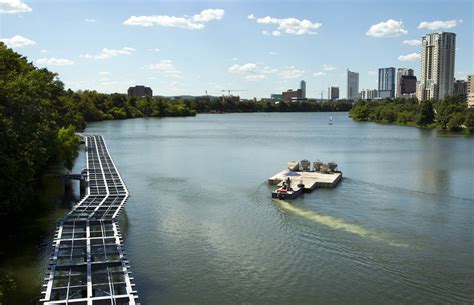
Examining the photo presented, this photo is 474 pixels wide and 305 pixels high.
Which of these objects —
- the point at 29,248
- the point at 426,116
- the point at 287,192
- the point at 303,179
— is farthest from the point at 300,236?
the point at 426,116

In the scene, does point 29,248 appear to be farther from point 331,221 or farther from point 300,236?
point 331,221

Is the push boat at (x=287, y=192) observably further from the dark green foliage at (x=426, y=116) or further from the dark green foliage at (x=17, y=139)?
the dark green foliage at (x=426, y=116)

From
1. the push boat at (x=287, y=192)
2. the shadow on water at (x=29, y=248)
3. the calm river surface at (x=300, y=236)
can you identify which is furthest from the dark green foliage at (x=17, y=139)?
the push boat at (x=287, y=192)

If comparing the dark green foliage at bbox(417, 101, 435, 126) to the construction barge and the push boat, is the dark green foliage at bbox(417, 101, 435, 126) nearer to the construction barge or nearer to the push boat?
the construction barge

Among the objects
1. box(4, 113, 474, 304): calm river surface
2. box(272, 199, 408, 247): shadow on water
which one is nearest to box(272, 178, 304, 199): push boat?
box(272, 199, 408, 247): shadow on water

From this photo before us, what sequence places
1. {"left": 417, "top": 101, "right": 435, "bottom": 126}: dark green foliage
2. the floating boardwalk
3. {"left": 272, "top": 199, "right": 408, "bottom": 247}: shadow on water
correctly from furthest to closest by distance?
{"left": 417, "top": 101, "right": 435, "bottom": 126}: dark green foliage → {"left": 272, "top": 199, "right": 408, "bottom": 247}: shadow on water → the floating boardwalk

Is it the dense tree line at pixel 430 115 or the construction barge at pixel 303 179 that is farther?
the dense tree line at pixel 430 115
